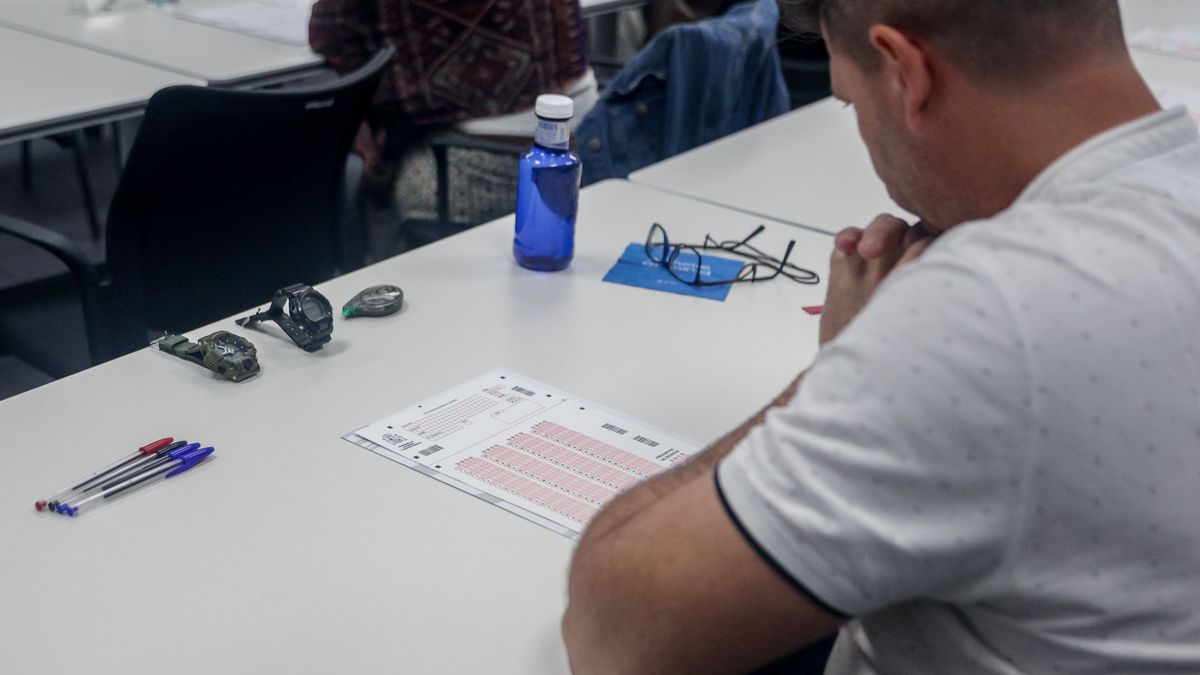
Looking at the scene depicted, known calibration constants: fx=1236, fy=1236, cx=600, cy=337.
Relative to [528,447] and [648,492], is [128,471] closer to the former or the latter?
[528,447]

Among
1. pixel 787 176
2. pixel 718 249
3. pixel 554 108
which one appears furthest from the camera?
pixel 787 176

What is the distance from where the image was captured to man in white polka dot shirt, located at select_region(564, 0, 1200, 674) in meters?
0.70

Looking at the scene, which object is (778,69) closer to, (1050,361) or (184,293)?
A: (184,293)

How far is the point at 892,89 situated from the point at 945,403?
0.32 metres

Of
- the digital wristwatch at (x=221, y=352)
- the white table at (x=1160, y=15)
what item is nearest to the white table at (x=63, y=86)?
the digital wristwatch at (x=221, y=352)

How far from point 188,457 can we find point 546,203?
674 millimetres

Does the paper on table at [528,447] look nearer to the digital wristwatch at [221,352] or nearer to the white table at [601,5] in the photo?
the digital wristwatch at [221,352]

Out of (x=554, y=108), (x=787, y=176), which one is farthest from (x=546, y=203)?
(x=787, y=176)

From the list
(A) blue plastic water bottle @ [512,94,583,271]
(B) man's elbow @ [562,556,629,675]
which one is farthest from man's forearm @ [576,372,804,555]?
(A) blue plastic water bottle @ [512,94,583,271]

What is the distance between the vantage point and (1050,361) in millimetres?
690

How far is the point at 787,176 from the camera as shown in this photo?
7.13 feet

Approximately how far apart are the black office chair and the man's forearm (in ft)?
3.65

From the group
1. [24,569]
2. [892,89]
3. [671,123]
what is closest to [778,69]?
[671,123]

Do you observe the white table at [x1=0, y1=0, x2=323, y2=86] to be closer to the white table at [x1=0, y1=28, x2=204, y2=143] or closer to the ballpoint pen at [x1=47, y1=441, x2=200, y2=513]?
the white table at [x1=0, y1=28, x2=204, y2=143]
